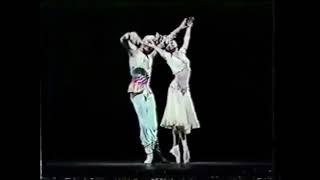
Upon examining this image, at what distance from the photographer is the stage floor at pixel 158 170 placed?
8859mm

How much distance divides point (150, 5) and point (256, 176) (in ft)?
2.11

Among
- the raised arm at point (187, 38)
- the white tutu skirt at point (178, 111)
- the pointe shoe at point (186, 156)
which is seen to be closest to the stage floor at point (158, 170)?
the pointe shoe at point (186, 156)

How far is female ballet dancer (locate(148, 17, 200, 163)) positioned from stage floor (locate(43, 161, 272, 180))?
0.04m

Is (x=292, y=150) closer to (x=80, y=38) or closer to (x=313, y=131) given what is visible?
(x=313, y=131)

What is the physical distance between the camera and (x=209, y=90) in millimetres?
8875

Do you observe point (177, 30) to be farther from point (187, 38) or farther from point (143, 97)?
point (143, 97)

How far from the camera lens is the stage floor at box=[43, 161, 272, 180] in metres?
8.86

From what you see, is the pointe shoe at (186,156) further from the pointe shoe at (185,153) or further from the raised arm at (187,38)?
the raised arm at (187,38)

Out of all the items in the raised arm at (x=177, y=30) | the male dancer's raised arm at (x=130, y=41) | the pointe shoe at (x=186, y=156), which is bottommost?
the pointe shoe at (x=186, y=156)

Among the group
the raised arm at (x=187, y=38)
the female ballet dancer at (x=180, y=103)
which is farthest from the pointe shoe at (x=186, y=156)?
the raised arm at (x=187, y=38)

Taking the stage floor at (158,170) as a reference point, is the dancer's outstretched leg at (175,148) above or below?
above

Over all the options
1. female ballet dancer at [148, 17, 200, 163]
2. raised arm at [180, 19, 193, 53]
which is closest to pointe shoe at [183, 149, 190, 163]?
female ballet dancer at [148, 17, 200, 163]

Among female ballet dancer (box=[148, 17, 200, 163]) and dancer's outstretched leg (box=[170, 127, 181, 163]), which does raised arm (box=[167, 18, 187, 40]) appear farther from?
dancer's outstretched leg (box=[170, 127, 181, 163])

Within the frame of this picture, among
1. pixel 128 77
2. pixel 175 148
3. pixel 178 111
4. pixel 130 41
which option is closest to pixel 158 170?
pixel 175 148
